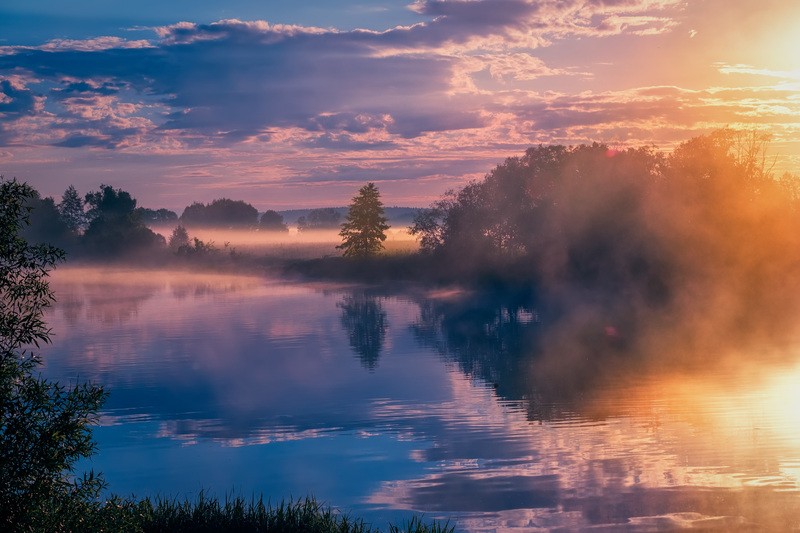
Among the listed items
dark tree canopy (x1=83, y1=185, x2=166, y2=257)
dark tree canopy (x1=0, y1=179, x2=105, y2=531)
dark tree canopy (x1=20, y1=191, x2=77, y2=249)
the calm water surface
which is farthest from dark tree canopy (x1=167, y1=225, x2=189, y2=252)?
dark tree canopy (x1=0, y1=179, x2=105, y2=531)

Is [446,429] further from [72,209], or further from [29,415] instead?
[72,209]

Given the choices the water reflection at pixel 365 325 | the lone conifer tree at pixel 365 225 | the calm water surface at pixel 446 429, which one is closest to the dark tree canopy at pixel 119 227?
the lone conifer tree at pixel 365 225

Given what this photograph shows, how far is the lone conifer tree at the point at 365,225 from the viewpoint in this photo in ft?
386

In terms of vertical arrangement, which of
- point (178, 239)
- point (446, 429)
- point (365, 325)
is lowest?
point (365, 325)

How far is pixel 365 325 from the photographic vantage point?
2539 inches

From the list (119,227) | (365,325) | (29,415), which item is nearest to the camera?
(29,415)

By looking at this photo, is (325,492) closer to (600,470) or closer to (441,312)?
(600,470)

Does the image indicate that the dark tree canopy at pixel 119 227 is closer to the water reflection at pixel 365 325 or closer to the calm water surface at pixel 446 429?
the water reflection at pixel 365 325

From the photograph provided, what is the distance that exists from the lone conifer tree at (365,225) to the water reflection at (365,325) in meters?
23.9

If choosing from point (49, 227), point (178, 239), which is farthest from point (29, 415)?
point (49, 227)

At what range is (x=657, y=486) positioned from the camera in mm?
20391

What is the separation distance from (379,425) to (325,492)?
8637 mm

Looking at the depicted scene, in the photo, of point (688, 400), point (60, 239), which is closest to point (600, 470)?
point (688, 400)

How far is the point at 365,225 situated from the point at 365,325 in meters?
54.5
